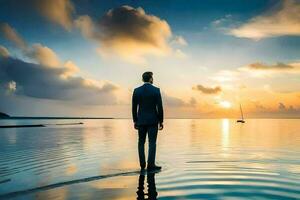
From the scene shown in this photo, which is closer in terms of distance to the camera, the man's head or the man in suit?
the man in suit

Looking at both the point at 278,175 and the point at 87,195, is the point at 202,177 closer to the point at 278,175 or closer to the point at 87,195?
the point at 278,175

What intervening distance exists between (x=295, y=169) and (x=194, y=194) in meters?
6.02

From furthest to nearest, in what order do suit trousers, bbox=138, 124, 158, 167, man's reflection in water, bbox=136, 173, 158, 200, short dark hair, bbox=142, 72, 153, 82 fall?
short dark hair, bbox=142, 72, 153, 82, suit trousers, bbox=138, 124, 158, 167, man's reflection in water, bbox=136, 173, 158, 200

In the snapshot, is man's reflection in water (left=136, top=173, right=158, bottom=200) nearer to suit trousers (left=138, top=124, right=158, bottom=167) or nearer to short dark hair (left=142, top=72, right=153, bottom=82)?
suit trousers (left=138, top=124, right=158, bottom=167)

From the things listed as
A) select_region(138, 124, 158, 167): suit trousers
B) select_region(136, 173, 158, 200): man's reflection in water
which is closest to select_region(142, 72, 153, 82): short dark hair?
select_region(138, 124, 158, 167): suit trousers

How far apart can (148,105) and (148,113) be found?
0.82 ft

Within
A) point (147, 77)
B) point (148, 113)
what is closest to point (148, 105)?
point (148, 113)

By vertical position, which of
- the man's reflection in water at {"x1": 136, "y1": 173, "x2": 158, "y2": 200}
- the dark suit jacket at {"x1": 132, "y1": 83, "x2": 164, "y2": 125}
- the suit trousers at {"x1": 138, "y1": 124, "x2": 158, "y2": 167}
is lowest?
the man's reflection in water at {"x1": 136, "y1": 173, "x2": 158, "y2": 200}

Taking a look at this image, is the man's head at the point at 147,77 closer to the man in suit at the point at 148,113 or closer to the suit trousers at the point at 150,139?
the man in suit at the point at 148,113

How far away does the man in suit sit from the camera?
36.2 ft

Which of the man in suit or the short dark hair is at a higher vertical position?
the short dark hair

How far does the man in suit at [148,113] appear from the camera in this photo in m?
11.0

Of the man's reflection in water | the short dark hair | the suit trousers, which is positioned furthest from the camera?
the short dark hair

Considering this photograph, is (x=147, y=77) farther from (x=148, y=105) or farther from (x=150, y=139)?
(x=150, y=139)
